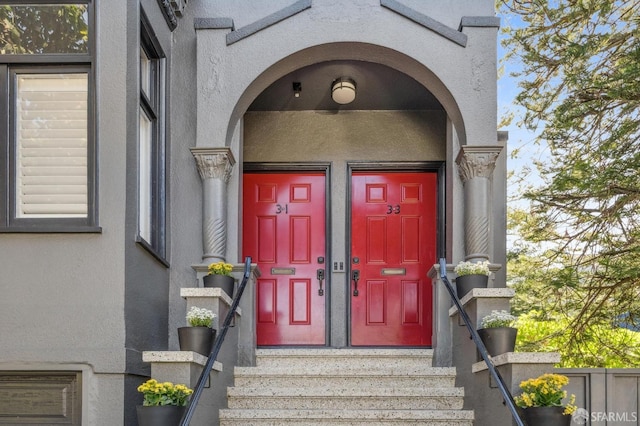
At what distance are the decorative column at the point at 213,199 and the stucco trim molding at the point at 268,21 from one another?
100 cm

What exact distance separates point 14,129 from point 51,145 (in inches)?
10.8

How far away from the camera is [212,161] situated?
591 cm

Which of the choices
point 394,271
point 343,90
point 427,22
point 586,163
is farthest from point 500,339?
point 586,163

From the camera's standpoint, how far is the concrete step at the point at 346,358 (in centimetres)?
598

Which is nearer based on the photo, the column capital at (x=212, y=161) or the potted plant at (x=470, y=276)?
the potted plant at (x=470, y=276)

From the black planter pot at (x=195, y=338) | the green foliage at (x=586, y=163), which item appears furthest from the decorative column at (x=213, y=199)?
the green foliage at (x=586, y=163)

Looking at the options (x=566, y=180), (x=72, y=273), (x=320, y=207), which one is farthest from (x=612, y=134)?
(x=72, y=273)

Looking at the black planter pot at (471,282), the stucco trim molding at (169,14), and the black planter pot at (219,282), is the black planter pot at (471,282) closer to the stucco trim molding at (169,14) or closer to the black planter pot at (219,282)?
the black planter pot at (219,282)

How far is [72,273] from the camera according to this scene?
14.7 ft

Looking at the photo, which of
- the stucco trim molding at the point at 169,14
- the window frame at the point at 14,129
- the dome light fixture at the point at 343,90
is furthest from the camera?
the dome light fixture at the point at 343,90

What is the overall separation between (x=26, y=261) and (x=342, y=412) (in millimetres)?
2493

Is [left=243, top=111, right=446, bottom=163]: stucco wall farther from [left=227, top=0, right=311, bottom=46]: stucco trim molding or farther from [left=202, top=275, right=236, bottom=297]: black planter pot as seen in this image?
[left=202, top=275, right=236, bottom=297]: black planter pot

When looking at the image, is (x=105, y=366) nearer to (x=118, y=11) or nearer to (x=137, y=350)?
(x=137, y=350)

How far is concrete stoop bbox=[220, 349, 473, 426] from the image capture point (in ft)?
16.6
